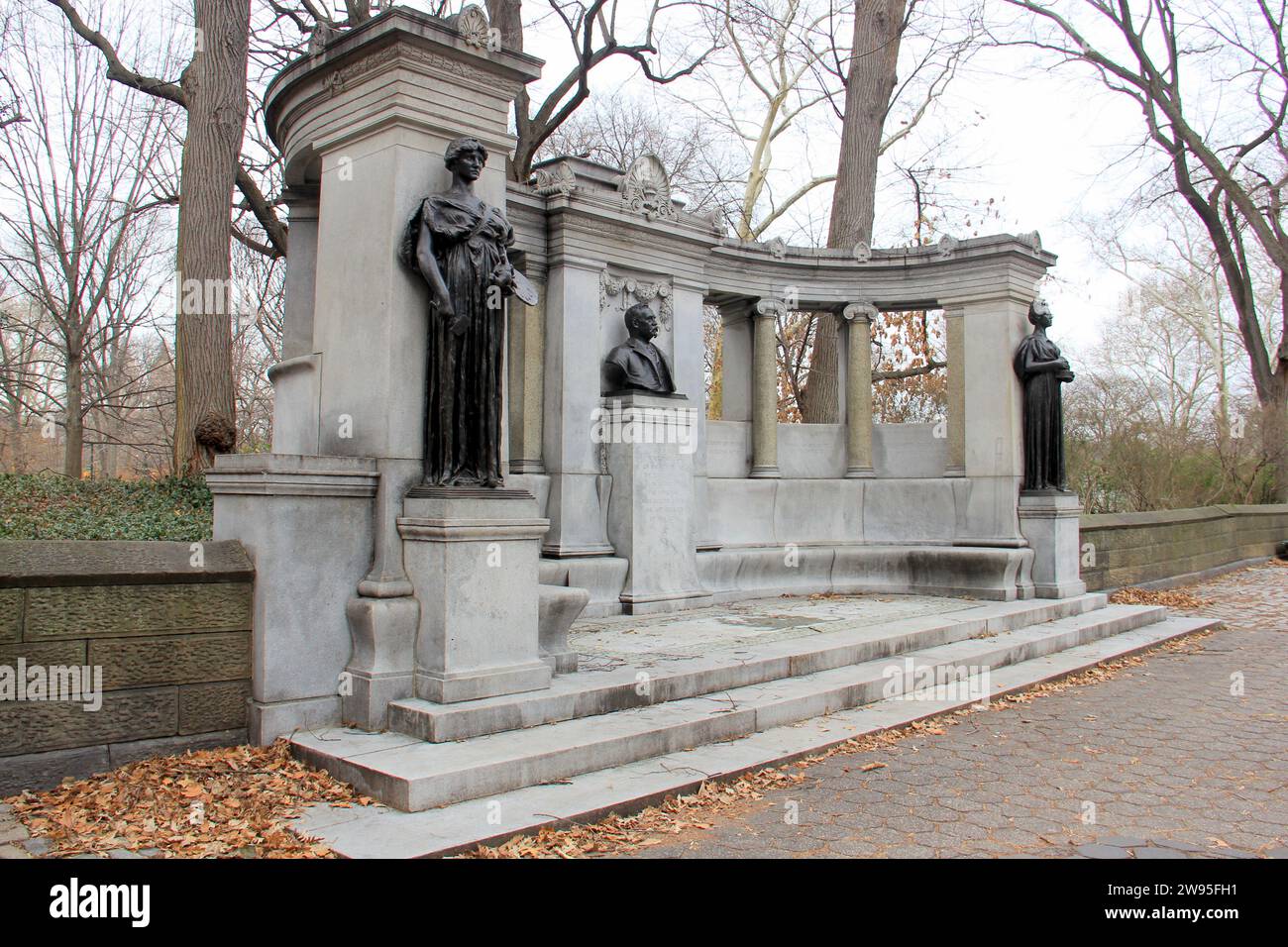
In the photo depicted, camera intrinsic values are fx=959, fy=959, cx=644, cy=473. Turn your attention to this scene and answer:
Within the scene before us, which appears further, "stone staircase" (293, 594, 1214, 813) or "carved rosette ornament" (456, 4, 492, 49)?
"carved rosette ornament" (456, 4, 492, 49)

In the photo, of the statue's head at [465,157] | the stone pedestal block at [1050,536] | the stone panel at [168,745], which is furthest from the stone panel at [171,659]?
the stone pedestal block at [1050,536]

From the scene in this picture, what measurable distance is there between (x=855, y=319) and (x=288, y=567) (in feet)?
31.2

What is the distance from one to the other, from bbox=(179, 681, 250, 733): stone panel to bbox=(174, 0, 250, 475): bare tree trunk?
17.0ft

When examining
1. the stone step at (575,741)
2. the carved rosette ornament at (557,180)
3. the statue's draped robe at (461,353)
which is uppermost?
the carved rosette ornament at (557,180)

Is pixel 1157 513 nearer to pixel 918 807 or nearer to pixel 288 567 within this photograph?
pixel 918 807

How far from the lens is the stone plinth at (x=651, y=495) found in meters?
9.92

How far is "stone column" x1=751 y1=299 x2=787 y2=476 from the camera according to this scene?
12.6 metres

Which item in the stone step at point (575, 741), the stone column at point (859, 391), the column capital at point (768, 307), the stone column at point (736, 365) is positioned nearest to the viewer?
the stone step at point (575, 741)

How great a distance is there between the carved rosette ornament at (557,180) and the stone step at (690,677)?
5192 mm

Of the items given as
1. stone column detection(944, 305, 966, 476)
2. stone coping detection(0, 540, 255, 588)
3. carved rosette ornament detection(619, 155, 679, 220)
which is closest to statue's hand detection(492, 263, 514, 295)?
stone coping detection(0, 540, 255, 588)

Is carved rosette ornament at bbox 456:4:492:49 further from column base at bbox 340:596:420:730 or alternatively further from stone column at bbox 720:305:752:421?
stone column at bbox 720:305:752:421

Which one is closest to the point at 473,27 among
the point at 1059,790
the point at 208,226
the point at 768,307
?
the point at 208,226

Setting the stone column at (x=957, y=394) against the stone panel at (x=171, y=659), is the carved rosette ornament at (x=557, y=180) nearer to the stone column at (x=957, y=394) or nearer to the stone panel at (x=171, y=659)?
the stone column at (x=957, y=394)

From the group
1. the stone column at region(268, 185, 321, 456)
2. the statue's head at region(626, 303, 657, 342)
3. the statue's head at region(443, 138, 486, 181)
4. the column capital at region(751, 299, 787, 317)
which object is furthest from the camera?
the column capital at region(751, 299, 787, 317)
